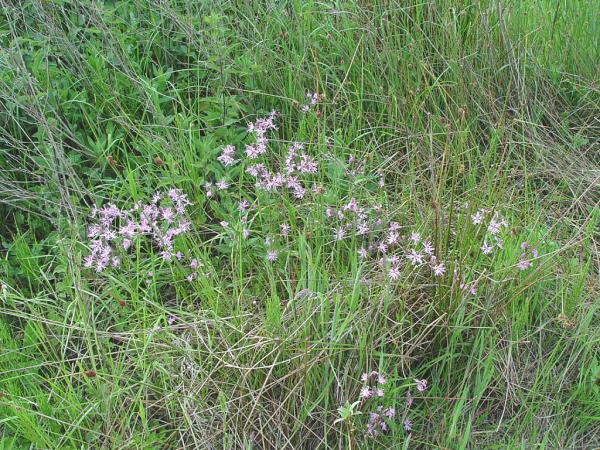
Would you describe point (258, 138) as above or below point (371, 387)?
above

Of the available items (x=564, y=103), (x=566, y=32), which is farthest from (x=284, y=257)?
(x=566, y=32)

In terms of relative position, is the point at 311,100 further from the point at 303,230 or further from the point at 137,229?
the point at 137,229

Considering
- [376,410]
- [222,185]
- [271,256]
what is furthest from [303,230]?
[376,410]

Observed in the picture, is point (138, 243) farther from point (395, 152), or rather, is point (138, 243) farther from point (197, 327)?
point (395, 152)

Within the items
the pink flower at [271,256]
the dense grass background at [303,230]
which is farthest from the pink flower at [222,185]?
the pink flower at [271,256]

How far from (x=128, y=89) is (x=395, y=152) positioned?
1123 millimetres

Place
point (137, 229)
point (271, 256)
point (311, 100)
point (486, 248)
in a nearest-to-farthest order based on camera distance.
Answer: point (486, 248) → point (271, 256) → point (137, 229) → point (311, 100)

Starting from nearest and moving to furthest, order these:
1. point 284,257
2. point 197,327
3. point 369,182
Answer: point 197,327
point 284,257
point 369,182

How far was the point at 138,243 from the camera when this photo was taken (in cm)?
255

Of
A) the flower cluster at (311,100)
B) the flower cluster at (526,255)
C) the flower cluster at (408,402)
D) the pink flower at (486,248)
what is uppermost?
the flower cluster at (311,100)

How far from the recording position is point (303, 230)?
2.59 meters

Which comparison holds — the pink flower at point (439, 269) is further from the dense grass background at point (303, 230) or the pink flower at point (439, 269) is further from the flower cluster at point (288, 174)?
the flower cluster at point (288, 174)

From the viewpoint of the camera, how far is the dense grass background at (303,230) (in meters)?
2.24

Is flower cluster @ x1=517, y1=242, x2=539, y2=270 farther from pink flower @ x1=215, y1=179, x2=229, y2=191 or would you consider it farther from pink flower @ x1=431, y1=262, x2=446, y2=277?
pink flower @ x1=215, y1=179, x2=229, y2=191
